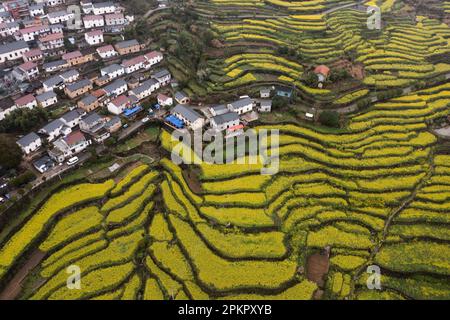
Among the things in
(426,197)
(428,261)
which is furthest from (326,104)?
(428,261)

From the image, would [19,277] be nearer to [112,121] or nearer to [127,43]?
[112,121]

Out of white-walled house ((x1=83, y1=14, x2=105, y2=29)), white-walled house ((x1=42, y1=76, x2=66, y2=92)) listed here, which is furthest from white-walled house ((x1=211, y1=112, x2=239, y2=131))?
white-walled house ((x1=83, y1=14, x2=105, y2=29))

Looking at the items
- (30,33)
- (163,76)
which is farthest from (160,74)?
(30,33)

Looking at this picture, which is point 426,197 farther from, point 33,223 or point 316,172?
point 33,223

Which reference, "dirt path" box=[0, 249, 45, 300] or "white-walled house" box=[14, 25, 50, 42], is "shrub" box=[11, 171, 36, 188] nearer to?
"dirt path" box=[0, 249, 45, 300]

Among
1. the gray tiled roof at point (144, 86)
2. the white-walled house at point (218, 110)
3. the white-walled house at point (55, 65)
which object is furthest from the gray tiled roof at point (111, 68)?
the white-walled house at point (218, 110)

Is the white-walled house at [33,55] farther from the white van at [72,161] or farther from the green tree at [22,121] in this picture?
the white van at [72,161]
